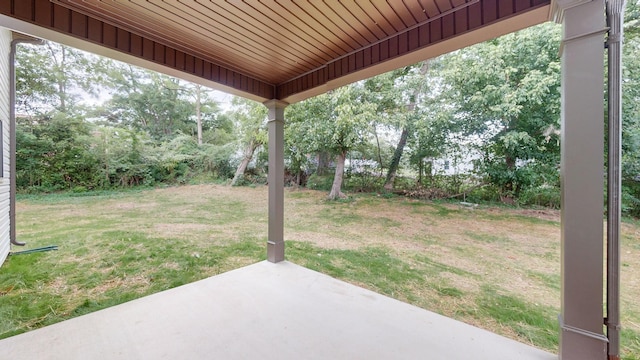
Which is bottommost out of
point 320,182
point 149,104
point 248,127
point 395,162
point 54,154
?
point 320,182

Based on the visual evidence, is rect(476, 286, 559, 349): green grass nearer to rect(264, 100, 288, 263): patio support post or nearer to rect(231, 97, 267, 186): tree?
rect(264, 100, 288, 263): patio support post

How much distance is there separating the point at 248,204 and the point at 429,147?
17.7ft

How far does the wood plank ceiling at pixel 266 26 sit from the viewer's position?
65.9 inches

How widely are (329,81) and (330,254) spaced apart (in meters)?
3.02

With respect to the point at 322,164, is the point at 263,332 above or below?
below

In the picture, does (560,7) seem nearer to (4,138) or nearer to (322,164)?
(4,138)

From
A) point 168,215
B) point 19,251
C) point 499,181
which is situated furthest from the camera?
point 168,215

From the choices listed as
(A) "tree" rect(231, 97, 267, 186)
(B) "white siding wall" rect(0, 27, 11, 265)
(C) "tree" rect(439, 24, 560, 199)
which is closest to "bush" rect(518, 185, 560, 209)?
(C) "tree" rect(439, 24, 560, 199)

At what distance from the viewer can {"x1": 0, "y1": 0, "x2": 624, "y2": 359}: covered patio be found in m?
1.38

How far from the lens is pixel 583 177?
1.38 meters

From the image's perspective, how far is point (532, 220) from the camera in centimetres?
450

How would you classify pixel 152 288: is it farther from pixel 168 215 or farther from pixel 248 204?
pixel 248 204

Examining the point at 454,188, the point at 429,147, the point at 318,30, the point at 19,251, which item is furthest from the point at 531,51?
the point at 19,251

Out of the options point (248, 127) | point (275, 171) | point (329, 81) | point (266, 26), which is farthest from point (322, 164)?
point (266, 26)
